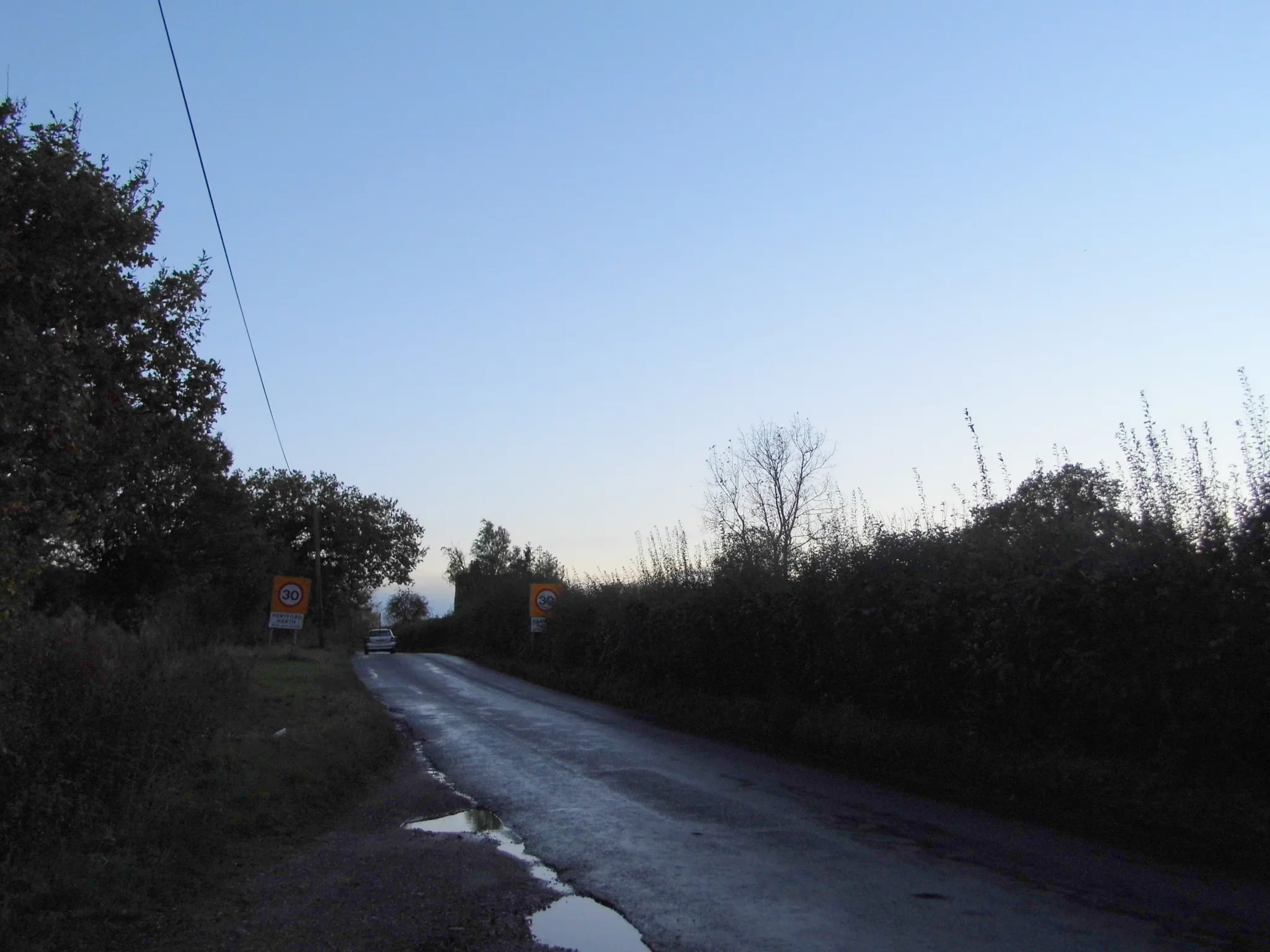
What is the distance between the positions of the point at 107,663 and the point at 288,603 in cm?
2335

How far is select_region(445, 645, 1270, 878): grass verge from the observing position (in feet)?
25.7

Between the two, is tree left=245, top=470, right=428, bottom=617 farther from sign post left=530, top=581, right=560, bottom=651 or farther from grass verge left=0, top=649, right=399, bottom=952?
grass verge left=0, top=649, right=399, bottom=952

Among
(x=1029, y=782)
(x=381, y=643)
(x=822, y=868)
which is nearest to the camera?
(x=822, y=868)

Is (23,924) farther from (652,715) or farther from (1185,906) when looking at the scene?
(652,715)

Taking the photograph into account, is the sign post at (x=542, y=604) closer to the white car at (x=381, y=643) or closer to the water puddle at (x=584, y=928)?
the water puddle at (x=584, y=928)

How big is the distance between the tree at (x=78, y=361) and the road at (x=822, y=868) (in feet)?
16.9

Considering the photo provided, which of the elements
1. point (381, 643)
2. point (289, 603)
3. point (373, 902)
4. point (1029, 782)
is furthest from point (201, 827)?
point (381, 643)

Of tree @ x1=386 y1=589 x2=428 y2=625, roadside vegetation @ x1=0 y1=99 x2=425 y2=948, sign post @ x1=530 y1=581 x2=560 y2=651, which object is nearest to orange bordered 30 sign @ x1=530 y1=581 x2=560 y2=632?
sign post @ x1=530 y1=581 x2=560 y2=651

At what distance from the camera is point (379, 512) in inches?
3093

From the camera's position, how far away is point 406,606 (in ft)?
408

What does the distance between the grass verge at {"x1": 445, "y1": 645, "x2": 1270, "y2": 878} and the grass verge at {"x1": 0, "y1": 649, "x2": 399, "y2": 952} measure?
21.0 feet

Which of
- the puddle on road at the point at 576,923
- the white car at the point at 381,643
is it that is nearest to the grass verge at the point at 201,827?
the puddle on road at the point at 576,923

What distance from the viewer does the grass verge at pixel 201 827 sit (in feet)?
19.5

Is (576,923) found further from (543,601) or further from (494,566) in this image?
(494,566)
